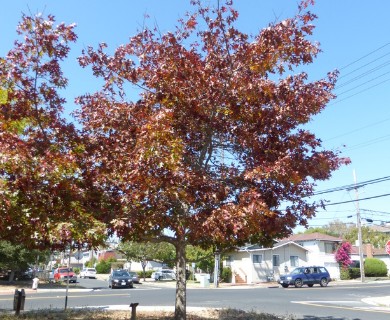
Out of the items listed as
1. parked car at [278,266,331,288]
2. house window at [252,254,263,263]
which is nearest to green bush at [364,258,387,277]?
house window at [252,254,263,263]

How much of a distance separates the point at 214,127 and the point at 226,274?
4168 centimetres

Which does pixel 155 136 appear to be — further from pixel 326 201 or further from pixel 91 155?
pixel 326 201

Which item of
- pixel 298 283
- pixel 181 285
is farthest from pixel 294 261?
pixel 181 285

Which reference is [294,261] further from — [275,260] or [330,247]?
[330,247]

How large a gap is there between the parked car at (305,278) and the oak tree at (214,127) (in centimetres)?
3157

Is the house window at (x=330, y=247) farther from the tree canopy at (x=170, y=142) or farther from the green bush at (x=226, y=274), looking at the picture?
the tree canopy at (x=170, y=142)

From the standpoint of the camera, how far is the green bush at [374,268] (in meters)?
55.1

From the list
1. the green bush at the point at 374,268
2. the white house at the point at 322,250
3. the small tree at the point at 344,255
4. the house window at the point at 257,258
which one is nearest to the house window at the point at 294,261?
the white house at the point at 322,250

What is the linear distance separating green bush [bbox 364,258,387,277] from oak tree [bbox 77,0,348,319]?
51449 mm

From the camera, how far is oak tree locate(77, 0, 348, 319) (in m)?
7.44

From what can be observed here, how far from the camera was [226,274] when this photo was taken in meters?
48.1

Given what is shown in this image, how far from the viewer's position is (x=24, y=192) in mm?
6578

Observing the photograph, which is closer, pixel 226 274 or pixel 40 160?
pixel 40 160

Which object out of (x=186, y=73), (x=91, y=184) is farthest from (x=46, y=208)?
(x=186, y=73)
